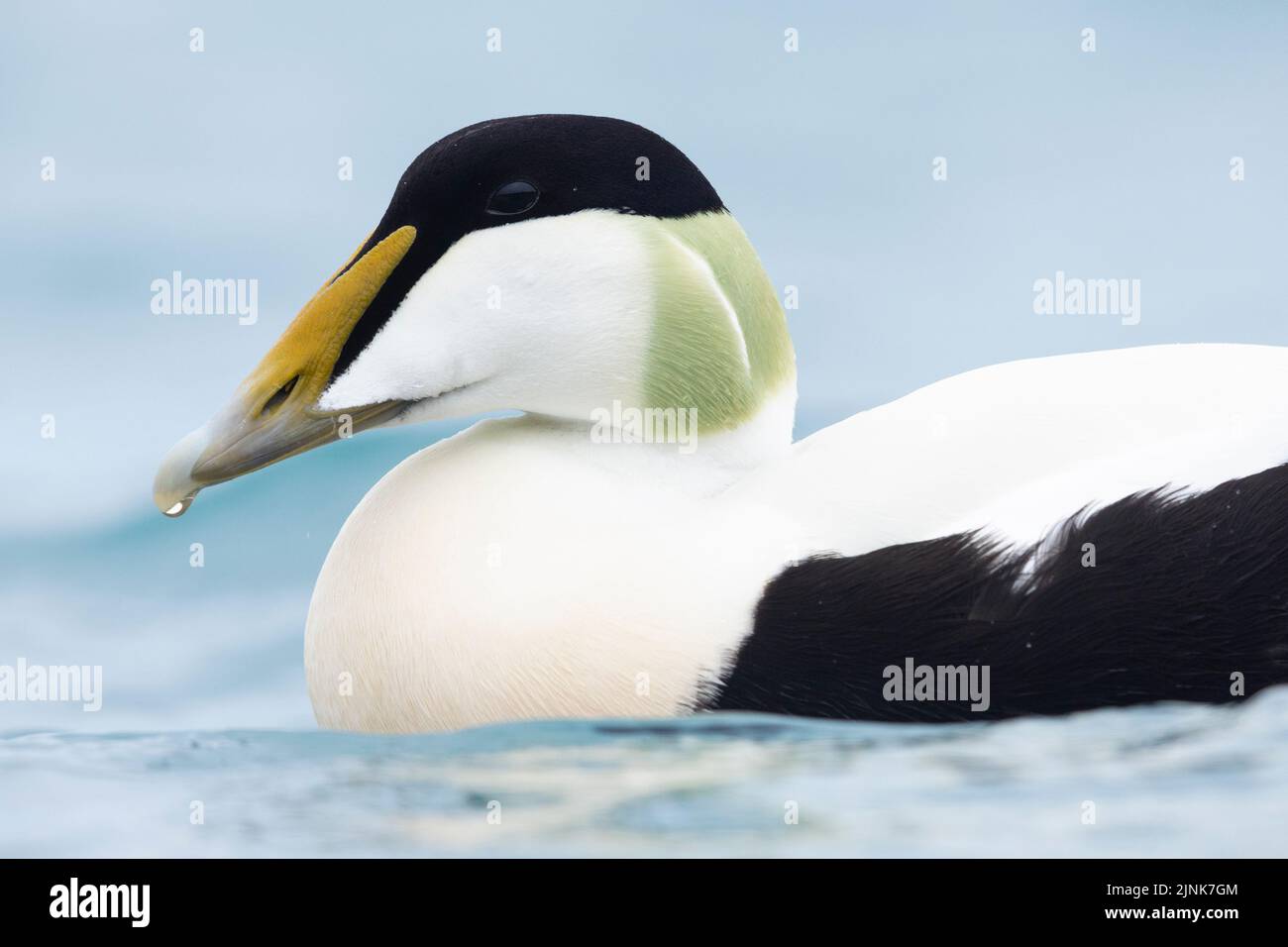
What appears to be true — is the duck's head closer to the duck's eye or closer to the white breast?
the duck's eye

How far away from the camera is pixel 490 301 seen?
140 inches

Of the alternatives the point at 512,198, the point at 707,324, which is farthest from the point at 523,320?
the point at 707,324

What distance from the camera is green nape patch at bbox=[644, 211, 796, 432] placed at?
3.62 metres

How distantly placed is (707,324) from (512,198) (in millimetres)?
394

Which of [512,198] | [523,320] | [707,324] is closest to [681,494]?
[707,324]

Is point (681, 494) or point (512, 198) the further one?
point (681, 494)

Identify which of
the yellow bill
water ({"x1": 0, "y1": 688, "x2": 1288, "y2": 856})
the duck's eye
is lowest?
water ({"x1": 0, "y1": 688, "x2": 1288, "y2": 856})

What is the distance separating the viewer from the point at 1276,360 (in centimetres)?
377

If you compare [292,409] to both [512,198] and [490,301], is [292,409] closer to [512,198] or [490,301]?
[490,301]

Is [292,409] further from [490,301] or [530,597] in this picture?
[530,597]

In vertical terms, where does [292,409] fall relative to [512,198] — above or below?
below

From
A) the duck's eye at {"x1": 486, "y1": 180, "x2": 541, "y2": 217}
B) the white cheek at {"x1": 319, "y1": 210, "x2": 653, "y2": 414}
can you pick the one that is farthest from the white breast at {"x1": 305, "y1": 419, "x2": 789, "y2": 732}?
the duck's eye at {"x1": 486, "y1": 180, "x2": 541, "y2": 217}

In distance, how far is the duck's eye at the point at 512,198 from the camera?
140 inches

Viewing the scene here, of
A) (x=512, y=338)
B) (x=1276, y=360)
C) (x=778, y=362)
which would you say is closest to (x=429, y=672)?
(x=512, y=338)
